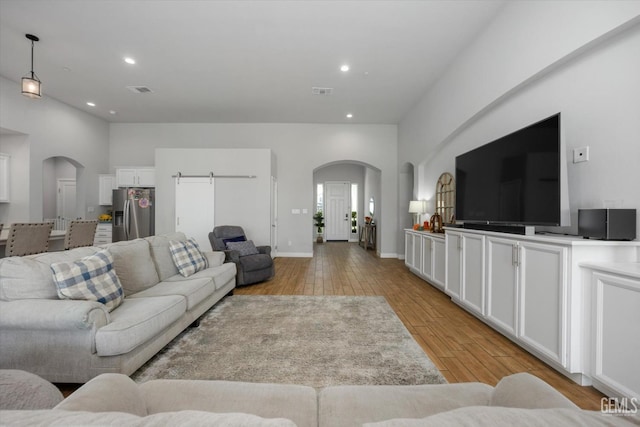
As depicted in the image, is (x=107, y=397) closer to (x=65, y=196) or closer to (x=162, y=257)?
(x=162, y=257)

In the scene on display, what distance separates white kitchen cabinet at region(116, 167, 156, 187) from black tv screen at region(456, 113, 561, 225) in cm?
673

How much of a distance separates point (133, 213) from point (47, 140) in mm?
2044

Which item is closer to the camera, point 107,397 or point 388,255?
point 107,397

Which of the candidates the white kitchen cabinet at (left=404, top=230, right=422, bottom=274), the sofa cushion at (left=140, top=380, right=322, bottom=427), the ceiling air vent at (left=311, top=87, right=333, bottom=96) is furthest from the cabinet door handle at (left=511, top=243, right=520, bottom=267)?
the ceiling air vent at (left=311, top=87, right=333, bottom=96)

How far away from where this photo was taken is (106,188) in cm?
696

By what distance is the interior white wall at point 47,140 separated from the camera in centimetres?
506

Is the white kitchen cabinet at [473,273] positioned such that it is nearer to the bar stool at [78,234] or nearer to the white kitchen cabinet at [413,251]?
the white kitchen cabinet at [413,251]

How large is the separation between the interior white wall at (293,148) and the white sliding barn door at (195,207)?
1467 millimetres

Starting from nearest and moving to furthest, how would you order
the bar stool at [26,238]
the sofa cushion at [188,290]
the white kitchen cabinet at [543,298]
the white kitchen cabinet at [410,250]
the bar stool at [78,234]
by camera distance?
1. the white kitchen cabinet at [543,298]
2. the sofa cushion at [188,290]
3. the bar stool at [26,238]
4. the bar stool at [78,234]
5. the white kitchen cabinet at [410,250]

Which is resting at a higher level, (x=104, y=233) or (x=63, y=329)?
(x=104, y=233)

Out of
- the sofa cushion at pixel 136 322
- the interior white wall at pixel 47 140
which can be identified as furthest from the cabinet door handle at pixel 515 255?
the interior white wall at pixel 47 140

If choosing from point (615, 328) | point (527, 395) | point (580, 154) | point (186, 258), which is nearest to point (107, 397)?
point (527, 395)

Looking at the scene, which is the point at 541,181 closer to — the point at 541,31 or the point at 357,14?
the point at 541,31

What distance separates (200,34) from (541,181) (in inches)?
163
